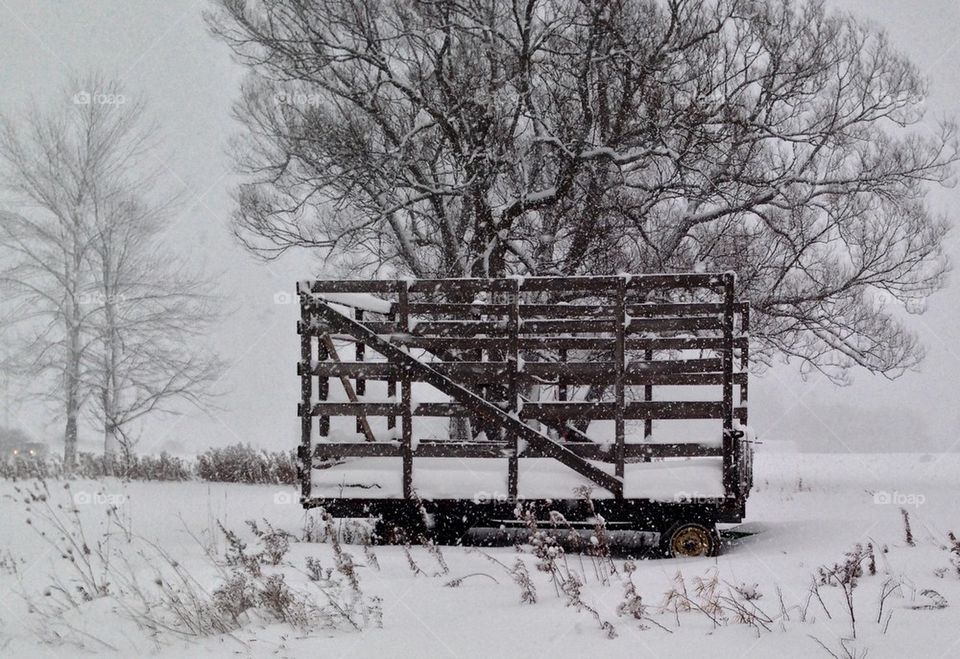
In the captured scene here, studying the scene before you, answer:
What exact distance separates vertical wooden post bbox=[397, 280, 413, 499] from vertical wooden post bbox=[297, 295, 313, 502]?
2.98 ft

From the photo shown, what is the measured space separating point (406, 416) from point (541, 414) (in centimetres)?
131

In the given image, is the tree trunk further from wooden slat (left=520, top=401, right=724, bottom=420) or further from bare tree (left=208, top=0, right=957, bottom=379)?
wooden slat (left=520, top=401, right=724, bottom=420)

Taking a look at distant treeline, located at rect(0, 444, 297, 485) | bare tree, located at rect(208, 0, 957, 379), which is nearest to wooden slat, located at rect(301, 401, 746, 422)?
bare tree, located at rect(208, 0, 957, 379)

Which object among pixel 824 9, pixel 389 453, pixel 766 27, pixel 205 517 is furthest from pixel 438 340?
pixel 824 9

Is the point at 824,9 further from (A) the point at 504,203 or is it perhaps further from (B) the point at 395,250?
(B) the point at 395,250

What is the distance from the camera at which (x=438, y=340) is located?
734 centimetres

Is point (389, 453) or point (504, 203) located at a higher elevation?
point (504, 203)

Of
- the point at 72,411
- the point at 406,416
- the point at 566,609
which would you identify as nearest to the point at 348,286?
the point at 406,416

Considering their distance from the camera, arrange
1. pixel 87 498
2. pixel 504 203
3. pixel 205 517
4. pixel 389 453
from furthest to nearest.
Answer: pixel 504 203 < pixel 87 498 < pixel 205 517 < pixel 389 453

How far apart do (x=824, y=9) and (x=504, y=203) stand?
6.01 m

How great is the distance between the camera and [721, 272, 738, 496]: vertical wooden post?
7.08m

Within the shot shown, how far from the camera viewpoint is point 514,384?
723 cm

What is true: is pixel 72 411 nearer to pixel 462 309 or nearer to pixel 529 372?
pixel 462 309

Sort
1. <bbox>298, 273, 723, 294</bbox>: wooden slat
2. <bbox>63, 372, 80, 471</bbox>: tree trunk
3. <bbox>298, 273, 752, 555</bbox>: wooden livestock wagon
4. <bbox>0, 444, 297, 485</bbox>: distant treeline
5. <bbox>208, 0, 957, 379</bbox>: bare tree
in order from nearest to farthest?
<bbox>298, 273, 723, 294</bbox>: wooden slat → <bbox>298, 273, 752, 555</bbox>: wooden livestock wagon → <bbox>208, 0, 957, 379</bbox>: bare tree → <bbox>0, 444, 297, 485</bbox>: distant treeline → <bbox>63, 372, 80, 471</bbox>: tree trunk
